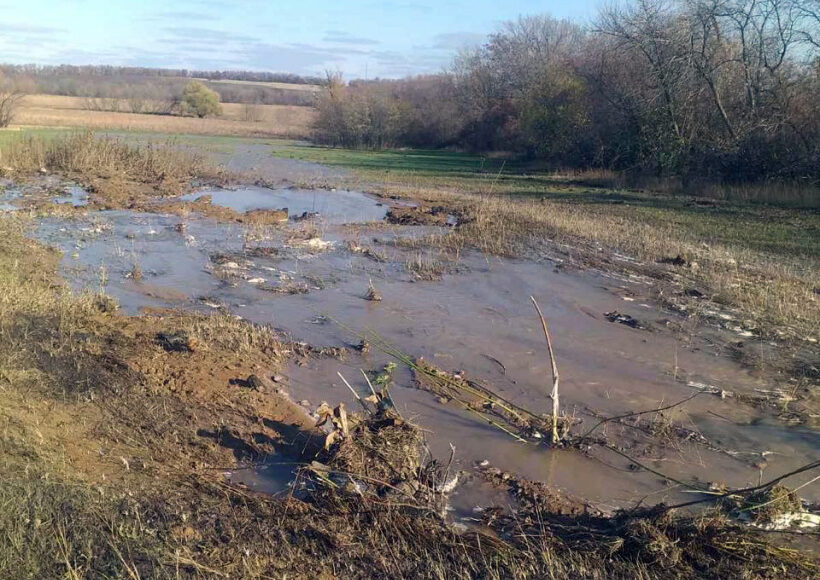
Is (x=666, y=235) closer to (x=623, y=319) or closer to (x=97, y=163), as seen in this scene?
(x=623, y=319)

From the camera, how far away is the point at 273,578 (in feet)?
12.7

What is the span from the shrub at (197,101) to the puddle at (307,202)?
5811 centimetres

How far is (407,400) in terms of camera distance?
7070mm

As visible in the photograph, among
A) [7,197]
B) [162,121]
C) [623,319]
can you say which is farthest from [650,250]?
[162,121]

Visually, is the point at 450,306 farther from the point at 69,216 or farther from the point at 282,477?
the point at 69,216

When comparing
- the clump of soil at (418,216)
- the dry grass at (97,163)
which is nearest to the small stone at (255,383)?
the clump of soil at (418,216)

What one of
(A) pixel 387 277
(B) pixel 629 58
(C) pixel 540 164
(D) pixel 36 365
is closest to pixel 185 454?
(D) pixel 36 365

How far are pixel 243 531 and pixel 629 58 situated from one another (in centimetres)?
3028

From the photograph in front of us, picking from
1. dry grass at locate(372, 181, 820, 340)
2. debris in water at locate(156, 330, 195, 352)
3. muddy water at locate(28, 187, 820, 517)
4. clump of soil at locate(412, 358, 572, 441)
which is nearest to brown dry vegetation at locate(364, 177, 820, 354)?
dry grass at locate(372, 181, 820, 340)

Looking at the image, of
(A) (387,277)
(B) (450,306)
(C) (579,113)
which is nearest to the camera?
(B) (450,306)

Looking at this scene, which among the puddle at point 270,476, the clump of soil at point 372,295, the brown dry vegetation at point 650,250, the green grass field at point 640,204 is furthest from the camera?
the green grass field at point 640,204

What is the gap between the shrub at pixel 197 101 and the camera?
253ft

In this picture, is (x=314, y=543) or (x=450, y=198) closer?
(x=314, y=543)

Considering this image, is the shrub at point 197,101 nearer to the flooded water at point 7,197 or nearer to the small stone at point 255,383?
the flooded water at point 7,197
